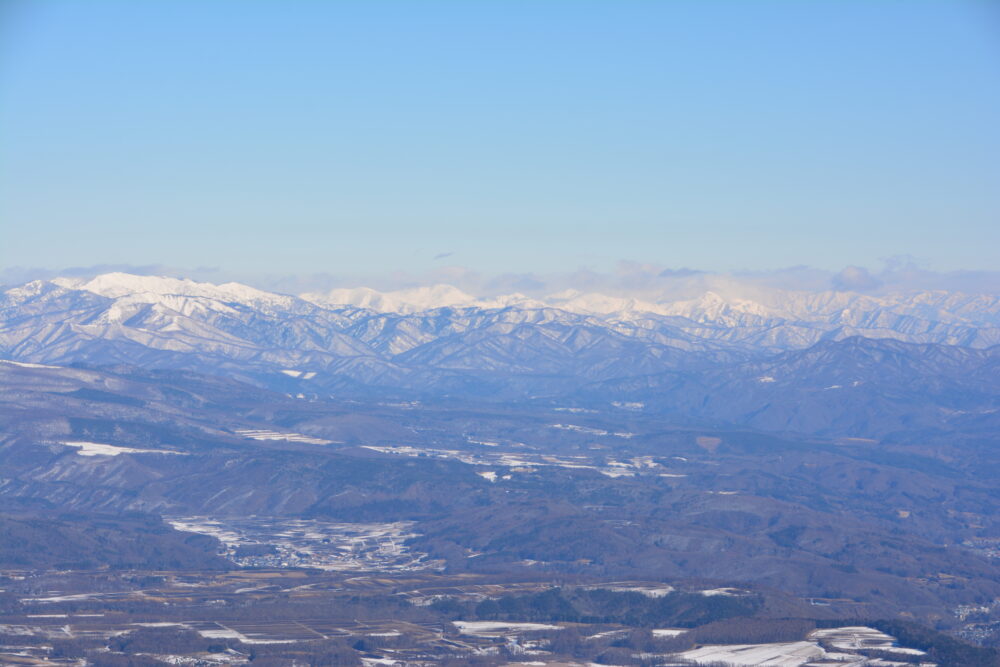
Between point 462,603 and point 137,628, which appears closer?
point 137,628

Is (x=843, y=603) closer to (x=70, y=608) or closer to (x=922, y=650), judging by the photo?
(x=922, y=650)

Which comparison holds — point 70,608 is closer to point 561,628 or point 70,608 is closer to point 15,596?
point 15,596

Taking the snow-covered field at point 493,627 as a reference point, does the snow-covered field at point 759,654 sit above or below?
above

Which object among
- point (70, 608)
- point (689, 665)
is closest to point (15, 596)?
point (70, 608)

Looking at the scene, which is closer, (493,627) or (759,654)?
(759,654)

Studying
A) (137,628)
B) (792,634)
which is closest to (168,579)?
(137,628)

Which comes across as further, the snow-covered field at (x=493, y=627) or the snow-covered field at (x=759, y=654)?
the snow-covered field at (x=493, y=627)

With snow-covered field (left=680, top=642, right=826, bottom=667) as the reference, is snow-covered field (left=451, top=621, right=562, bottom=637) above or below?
below

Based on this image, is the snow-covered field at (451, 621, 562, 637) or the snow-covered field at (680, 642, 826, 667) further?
the snow-covered field at (451, 621, 562, 637)

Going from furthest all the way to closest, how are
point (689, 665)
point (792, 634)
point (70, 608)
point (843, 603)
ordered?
point (843, 603) → point (70, 608) → point (792, 634) → point (689, 665)

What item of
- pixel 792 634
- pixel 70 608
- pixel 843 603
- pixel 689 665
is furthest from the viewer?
pixel 843 603

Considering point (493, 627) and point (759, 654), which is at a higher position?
point (759, 654)
